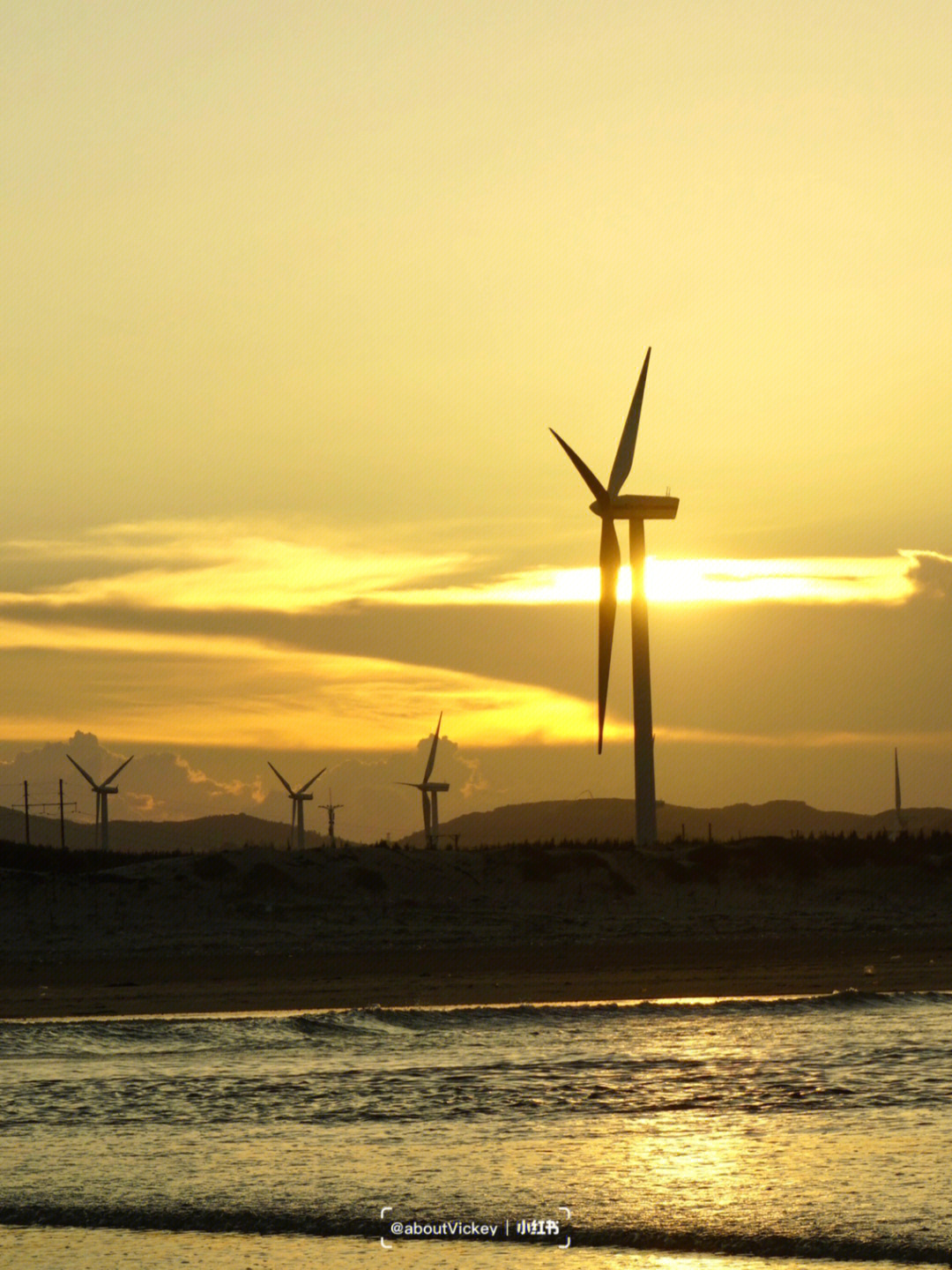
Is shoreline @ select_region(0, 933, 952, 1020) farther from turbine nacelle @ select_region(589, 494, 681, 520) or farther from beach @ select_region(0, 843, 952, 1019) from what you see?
turbine nacelle @ select_region(589, 494, 681, 520)

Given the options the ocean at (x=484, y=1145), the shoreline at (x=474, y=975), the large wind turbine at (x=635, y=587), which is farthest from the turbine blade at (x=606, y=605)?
the ocean at (x=484, y=1145)

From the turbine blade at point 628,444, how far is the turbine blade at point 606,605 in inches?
66.1

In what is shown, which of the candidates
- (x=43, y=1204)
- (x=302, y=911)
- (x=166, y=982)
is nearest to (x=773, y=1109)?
(x=43, y=1204)

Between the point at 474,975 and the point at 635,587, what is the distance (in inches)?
1574

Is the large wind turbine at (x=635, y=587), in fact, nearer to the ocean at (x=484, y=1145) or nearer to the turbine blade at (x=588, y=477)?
the turbine blade at (x=588, y=477)

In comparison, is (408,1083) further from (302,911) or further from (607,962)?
(302,911)

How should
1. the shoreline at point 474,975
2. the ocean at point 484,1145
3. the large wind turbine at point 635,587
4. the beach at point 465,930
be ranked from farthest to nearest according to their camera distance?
the large wind turbine at point 635,587 → the beach at point 465,930 → the shoreline at point 474,975 → the ocean at point 484,1145

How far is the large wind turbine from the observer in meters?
74.8

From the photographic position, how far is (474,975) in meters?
39.1

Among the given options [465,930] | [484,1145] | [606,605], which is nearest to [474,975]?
[465,930]

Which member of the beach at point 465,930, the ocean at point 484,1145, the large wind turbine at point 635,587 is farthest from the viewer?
the large wind turbine at point 635,587

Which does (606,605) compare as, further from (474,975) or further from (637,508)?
(474,975)

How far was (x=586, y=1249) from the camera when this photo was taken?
1377 cm

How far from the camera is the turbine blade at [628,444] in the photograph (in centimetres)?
7925
